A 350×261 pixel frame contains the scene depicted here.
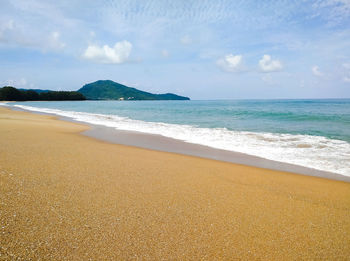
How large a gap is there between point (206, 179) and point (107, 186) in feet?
6.91

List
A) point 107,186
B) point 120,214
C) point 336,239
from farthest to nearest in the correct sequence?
point 107,186
point 120,214
point 336,239

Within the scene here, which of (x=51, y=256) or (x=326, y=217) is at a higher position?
(x=51, y=256)

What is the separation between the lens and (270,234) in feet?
8.42

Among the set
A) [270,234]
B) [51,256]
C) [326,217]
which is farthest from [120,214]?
[326,217]

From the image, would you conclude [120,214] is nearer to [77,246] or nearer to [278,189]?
[77,246]

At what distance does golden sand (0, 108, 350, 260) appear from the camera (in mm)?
2168

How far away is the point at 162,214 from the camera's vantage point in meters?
2.88

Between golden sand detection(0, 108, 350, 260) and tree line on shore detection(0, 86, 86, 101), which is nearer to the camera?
golden sand detection(0, 108, 350, 260)

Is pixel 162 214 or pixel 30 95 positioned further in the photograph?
pixel 30 95

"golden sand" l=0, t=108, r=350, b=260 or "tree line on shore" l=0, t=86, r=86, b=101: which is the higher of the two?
"tree line on shore" l=0, t=86, r=86, b=101

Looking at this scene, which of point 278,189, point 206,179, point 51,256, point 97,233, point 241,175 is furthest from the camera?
point 241,175

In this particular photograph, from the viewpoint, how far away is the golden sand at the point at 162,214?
217cm

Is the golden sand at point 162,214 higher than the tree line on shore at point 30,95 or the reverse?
the reverse

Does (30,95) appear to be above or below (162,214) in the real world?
above
